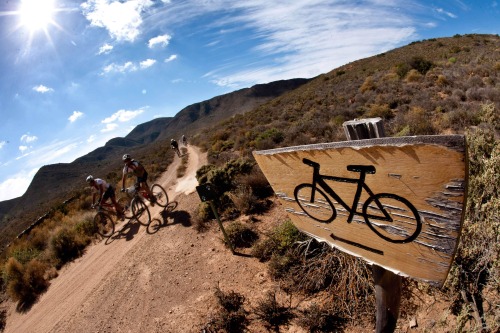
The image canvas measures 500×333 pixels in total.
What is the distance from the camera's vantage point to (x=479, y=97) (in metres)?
10.3

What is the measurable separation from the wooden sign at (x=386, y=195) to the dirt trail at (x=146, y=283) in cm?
390

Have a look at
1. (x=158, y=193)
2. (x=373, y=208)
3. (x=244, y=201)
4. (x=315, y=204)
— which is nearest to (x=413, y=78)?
(x=244, y=201)

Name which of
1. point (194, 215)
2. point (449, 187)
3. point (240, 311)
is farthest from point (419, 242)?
point (194, 215)

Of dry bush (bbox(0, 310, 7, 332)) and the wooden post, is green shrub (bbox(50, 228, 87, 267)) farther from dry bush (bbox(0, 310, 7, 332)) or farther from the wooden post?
the wooden post

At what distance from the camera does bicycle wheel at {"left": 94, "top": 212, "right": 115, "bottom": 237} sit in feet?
31.4

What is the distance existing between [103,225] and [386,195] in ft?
34.8

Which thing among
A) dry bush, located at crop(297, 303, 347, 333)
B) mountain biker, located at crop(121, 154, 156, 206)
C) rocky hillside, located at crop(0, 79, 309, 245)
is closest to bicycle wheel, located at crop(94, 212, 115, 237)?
mountain biker, located at crop(121, 154, 156, 206)

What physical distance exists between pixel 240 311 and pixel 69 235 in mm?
8171

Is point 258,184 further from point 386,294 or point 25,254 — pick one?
point 25,254

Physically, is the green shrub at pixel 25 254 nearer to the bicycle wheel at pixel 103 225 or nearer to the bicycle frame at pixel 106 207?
the bicycle wheel at pixel 103 225

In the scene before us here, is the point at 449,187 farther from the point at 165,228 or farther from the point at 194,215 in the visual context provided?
the point at 165,228

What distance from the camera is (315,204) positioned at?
1416 millimetres

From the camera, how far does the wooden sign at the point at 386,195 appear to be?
2.87 ft

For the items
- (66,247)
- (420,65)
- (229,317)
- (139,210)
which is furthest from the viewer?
(420,65)
